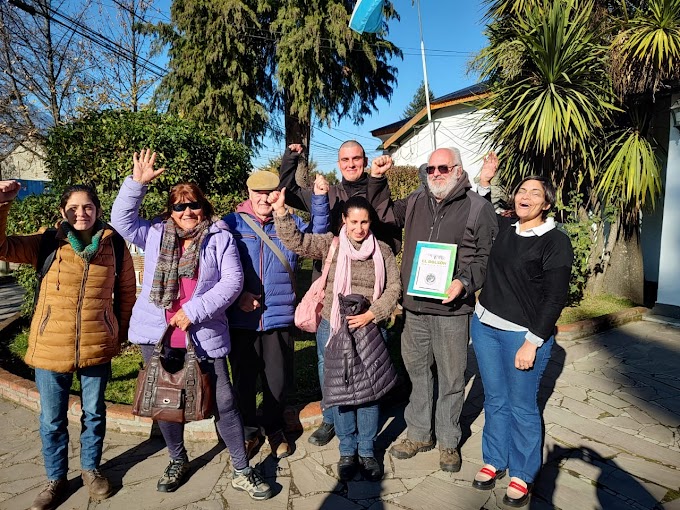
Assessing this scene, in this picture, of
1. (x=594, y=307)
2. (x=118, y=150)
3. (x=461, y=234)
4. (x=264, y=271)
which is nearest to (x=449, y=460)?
(x=461, y=234)

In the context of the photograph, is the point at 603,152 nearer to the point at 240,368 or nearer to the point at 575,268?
the point at 575,268

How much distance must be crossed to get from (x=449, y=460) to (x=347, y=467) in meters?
0.70

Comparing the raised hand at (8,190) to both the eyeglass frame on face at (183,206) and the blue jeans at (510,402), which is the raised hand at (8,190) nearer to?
the eyeglass frame on face at (183,206)

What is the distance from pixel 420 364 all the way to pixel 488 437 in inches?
24.3

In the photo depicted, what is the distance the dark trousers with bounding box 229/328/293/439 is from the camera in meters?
3.07

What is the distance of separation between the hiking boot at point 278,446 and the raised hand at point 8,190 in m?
2.21

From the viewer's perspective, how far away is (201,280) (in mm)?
2635

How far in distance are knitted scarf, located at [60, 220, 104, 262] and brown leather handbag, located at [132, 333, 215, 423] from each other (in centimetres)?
68

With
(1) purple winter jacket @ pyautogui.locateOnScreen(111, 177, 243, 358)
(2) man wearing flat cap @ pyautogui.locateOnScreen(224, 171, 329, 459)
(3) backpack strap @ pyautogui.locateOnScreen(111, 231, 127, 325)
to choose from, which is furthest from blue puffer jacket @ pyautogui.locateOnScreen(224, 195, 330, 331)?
(3) backpack strap @ pyautogui.locateOnScreen(111, 231, 127, 325)

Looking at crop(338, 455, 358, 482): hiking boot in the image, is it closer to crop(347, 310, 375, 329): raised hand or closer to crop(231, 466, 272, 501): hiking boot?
crop(231, 466, 272, 501): hiking boot

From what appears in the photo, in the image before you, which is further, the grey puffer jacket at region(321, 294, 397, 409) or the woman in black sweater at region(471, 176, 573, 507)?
the grey puffer jacket at region(321, 294, 397, 409)

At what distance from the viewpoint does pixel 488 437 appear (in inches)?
113

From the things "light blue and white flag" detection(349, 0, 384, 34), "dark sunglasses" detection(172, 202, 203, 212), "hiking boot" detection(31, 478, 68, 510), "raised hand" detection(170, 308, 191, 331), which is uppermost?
"light blue and white flag" detection(349, 0, 384, 34)

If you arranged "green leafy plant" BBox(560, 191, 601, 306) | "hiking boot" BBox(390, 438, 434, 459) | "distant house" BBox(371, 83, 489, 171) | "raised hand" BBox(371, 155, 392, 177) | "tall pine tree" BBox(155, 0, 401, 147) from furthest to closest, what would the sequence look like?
"distant house" BBox(371, 83, 489, 171)
"tall pine tree" BBox(155, 0, 401, 147)
"green leafy plant" BBox(560, 191, 601, 306)
"hiking boot" BBox(390, 438, 434, 459)
"raised hand" BBox(371, 155, 392, 177)
